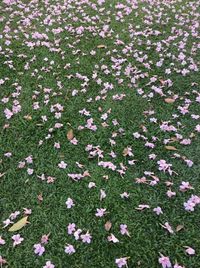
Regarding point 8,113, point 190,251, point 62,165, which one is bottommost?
point 190,251

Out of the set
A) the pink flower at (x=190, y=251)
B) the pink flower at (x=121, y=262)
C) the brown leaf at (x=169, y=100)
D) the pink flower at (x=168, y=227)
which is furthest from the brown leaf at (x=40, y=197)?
the brown leaf at (x=169, y=100)

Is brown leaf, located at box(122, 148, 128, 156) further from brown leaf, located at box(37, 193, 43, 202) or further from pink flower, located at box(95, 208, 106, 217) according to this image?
brown leaf, located at box(37, 193, 43, 202)

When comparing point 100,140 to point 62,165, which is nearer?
point 62,165

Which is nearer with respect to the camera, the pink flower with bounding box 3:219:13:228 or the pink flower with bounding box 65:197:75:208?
the pink flower with bounding box 3:219:13:228

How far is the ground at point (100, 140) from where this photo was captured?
3338 millimetres

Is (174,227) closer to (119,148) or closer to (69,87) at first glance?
(119,148)

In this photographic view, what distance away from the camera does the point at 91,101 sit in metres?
4.97

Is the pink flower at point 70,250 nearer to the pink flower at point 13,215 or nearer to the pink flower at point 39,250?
the pink flower at point 39,250

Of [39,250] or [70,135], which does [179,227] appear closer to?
[39,250]

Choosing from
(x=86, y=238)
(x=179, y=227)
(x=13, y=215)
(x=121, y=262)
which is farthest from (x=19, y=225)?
(x=179, y=227)

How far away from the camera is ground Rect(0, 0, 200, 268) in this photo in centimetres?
334

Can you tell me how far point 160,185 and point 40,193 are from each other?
1287 mm

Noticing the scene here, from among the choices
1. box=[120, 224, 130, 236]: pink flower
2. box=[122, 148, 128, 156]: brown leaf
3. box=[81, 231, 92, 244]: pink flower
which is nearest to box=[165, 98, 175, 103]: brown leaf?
box=[122, 148, 128, 156]: brown leaf

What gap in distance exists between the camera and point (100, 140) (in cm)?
435
